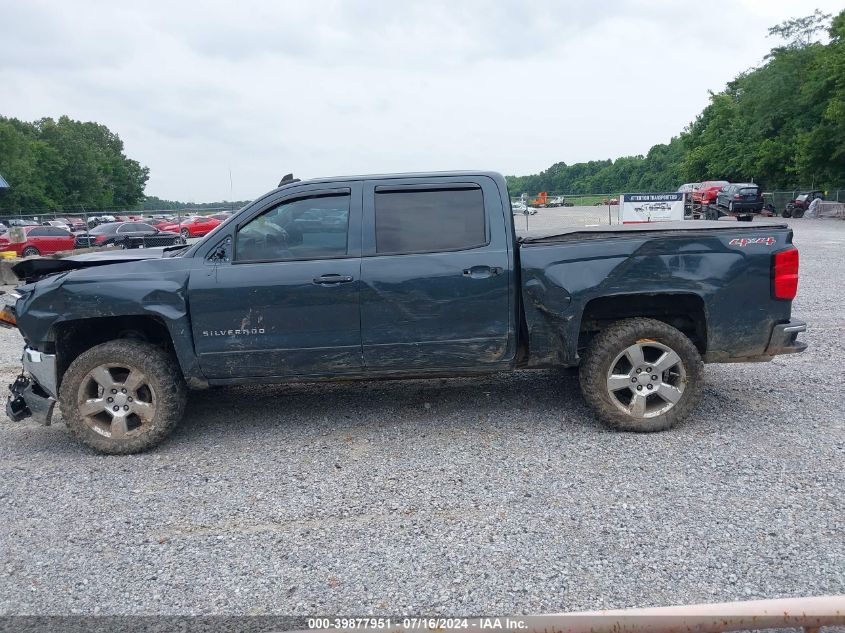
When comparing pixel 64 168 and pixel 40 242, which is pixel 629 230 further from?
pixel 64 168

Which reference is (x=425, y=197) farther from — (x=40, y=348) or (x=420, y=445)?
(x=40, y=348)

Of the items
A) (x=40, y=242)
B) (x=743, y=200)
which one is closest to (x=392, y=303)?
(x=40, y=242)

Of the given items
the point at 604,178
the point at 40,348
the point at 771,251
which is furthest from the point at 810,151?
the point at 604,178

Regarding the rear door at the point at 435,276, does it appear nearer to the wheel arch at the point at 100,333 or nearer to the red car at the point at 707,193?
the wheel arch at the point at 100,333

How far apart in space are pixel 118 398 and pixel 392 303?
2.03m

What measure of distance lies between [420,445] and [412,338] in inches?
29.5

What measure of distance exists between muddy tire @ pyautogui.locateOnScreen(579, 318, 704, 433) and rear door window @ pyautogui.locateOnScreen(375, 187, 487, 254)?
1.18 meters

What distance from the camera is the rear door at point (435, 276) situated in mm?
4543

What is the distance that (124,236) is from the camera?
25656 mm

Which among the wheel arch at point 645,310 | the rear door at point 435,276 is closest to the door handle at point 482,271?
the rear door at point 435,276

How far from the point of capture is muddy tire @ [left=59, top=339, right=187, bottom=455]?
179 inches

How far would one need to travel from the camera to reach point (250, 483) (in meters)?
4.12

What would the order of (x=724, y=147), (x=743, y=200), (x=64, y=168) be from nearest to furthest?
(x=743, y=200), (x=724, y=147), (x=64, y=168)

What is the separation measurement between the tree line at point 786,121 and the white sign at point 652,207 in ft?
36.2
